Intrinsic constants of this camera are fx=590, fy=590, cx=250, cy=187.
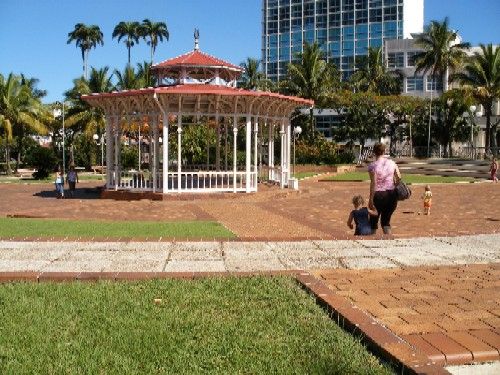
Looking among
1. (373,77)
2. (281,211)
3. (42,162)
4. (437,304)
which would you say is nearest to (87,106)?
(42,162)

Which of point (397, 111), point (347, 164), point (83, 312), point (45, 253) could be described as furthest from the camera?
point (397, 111)

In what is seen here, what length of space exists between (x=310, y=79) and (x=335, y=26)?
133ft

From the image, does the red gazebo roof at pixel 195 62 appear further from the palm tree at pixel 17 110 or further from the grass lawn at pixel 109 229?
the palm tree at pixel 17 110

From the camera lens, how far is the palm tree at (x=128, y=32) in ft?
254

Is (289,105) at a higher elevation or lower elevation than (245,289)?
higher

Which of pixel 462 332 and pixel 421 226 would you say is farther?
pixel 421 226

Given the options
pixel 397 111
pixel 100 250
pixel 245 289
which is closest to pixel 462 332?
pixel 245 289

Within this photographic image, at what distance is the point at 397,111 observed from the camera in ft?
177

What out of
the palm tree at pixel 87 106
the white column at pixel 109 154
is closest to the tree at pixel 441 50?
the palm tree at pixel 87 106

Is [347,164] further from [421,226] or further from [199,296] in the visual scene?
[199,296]

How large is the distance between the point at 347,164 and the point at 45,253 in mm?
37258

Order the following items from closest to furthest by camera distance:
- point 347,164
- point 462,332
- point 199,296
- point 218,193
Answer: point 462,332 → point 199,296 → point 218,193 → point 347,164

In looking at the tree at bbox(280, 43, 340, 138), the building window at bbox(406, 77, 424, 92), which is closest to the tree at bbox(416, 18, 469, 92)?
the tree at bbox(280, 43, 340, 138)

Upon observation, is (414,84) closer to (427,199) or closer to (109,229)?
(427,199)
